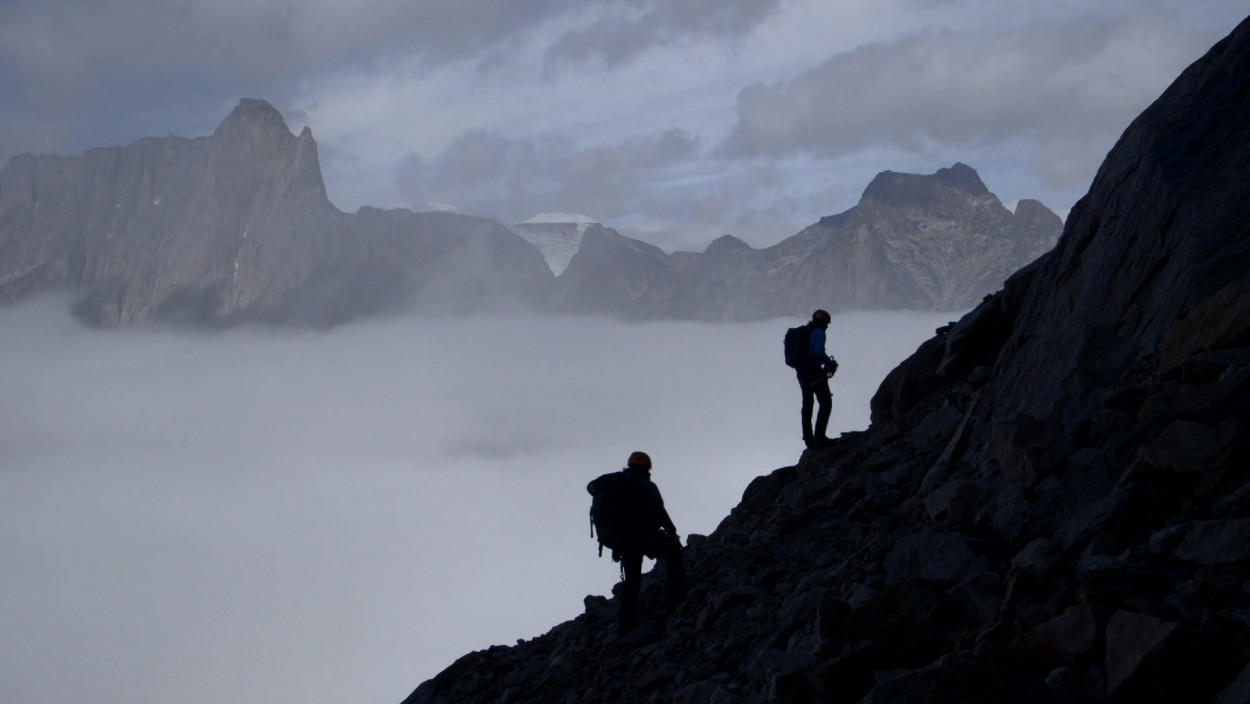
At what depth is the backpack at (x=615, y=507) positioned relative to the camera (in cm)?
1528

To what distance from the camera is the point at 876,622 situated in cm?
979

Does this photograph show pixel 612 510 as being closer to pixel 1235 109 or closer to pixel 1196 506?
pixel 1196 506

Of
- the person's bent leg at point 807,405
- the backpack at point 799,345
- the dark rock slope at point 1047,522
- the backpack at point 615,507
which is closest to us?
the dark rock slope at point 1047,522

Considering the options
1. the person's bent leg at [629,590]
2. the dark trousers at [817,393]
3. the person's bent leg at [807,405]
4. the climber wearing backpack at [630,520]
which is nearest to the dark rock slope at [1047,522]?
the person's bent leg at [629,590]

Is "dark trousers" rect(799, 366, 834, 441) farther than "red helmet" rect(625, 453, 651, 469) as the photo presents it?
Yes

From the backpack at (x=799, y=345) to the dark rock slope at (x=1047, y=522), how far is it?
205 cm

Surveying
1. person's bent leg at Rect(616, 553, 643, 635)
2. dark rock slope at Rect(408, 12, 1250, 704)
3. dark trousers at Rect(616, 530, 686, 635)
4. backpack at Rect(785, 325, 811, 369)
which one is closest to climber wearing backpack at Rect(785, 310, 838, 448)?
backpack at Rect(785, 325, 811, 369)

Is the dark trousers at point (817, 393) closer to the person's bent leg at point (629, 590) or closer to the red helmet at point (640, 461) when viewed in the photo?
the red helmet at point (640, 461)

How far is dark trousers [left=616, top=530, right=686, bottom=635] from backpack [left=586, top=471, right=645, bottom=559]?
24cm

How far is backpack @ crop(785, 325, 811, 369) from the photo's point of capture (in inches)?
779

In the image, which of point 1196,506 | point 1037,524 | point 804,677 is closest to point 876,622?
point 804,677

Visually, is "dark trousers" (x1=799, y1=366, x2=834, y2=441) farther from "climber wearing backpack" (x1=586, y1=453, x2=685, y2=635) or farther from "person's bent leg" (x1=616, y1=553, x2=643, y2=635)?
"person's bent leg" (x1=616, y1=553, x2=643, y2=635)

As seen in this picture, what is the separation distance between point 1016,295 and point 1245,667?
11.4 m

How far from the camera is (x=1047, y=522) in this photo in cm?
1067
